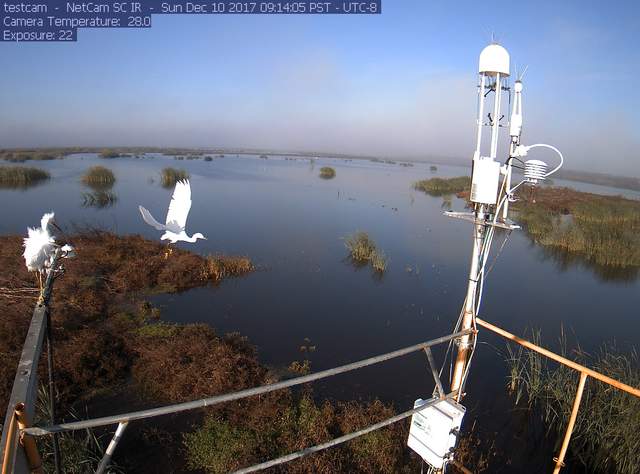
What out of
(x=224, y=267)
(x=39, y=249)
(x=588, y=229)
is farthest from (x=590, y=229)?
(x=39, y=249)

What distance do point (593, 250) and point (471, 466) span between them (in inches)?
540

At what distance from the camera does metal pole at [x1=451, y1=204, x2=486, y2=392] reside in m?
2.84

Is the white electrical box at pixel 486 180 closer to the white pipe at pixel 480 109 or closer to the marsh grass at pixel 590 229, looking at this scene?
the white pipe at pixel 480 109

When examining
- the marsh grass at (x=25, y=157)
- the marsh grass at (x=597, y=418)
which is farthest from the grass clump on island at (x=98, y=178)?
the marsh grass at (x=597, y=418)

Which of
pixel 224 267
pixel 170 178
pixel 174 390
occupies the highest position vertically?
pixel 170 178

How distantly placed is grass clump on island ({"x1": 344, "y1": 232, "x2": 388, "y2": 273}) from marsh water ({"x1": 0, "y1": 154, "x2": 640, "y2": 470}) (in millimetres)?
319

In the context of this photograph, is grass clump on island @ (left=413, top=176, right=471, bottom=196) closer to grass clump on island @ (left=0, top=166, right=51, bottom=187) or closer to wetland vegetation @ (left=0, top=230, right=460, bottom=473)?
wetland vegetation @ (left=0, top=230, right=460, bottom=473)

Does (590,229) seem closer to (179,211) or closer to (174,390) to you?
(179,211)

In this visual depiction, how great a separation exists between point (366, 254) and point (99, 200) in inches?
632

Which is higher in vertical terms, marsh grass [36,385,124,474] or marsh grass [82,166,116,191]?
marsh grass [82,166,116,191]

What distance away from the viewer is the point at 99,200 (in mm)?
21031

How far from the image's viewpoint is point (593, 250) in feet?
49.0

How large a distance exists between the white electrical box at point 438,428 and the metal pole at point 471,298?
22cm

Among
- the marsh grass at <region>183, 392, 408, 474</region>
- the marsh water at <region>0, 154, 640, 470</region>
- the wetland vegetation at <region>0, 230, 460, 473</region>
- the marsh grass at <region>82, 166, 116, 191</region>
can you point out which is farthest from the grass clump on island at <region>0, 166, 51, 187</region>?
the marsh grass at <region>183, 392, 408, 474</region>
